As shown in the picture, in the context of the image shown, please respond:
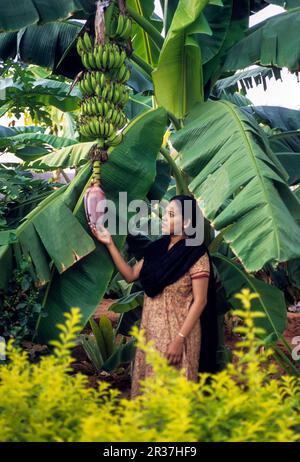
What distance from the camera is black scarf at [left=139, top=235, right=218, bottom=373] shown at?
3984mm

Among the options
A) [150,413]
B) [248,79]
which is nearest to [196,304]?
[150,413]

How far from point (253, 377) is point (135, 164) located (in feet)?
8.47

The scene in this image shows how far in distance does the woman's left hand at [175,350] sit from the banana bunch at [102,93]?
1.30 meters

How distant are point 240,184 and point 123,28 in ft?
4.26

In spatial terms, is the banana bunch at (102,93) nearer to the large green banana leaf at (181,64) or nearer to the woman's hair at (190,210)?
the large green banana leaf at (181,64)

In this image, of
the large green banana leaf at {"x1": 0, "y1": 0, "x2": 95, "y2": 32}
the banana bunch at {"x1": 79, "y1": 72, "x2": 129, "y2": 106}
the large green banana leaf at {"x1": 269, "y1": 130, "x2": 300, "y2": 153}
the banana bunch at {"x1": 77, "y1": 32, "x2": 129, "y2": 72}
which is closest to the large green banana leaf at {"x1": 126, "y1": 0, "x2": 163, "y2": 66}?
the large green banana leaf at {"x1": 0, "y1": 0, "x2": 95, "y2": 32}

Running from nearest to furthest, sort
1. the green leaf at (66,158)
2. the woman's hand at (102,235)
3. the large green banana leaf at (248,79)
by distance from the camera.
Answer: the woman's hand at (102,235) < the green leaf at (66,158) < the large green banana leaf at (248,79)

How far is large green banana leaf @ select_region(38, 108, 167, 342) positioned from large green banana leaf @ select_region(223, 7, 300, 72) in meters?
0.86

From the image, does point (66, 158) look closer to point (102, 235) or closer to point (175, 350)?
point (102, 235)

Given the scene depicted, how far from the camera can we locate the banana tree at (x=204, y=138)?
3.84 metres

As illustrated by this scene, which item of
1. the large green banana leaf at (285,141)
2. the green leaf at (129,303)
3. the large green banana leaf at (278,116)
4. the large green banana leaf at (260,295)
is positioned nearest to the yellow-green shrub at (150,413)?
the large green banana leaf at (260,295)

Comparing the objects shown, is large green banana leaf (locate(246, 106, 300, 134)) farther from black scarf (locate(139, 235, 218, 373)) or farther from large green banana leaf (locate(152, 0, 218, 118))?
black scarf (locate(139, 235, 218, 373))

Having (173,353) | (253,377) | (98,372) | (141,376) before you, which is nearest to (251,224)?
(173,353)

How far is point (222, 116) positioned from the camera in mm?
4547
